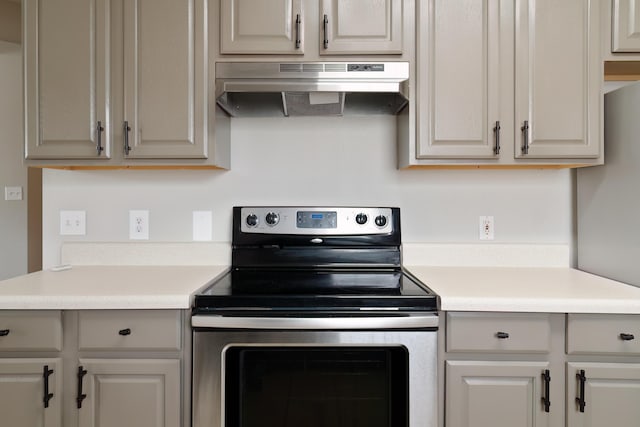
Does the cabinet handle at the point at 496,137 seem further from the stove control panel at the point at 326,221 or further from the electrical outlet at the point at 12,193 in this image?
the electrical outlet at the point at 12,193

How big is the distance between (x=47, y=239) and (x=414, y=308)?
5.80 feet

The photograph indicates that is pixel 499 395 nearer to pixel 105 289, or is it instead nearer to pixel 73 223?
pixel 105 289

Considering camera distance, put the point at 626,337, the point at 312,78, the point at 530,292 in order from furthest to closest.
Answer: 1. the point at 312,78
2. the point at 530,292
3. the point at 626,337

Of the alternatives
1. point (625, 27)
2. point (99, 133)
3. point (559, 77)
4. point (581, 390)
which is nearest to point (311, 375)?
point (581, 390)

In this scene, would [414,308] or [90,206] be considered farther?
[90,206]

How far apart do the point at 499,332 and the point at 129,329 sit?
1211mm

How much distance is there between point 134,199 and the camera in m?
1.93

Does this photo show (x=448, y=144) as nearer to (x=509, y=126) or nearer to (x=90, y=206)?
(x=509, y=126)

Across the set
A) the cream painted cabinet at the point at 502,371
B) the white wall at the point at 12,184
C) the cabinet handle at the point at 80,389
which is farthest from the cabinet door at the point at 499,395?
the white wall at the point at 12,184

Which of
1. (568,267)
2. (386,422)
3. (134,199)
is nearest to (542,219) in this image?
(568,267)

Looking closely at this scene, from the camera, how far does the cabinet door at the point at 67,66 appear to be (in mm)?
1593

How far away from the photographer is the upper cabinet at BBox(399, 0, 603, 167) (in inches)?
61.4

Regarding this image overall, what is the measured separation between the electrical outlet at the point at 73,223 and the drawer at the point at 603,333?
209 cm

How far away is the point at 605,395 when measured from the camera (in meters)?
1.28
